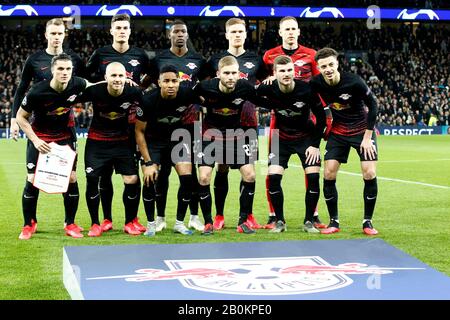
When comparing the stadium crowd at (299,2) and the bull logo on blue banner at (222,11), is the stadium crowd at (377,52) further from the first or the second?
the bull logo on blue banner at (222,11)

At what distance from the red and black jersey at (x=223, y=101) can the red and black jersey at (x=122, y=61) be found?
83 centimetres

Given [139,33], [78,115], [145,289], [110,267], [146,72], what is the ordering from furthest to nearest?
[139,33] → [78,115] → [146,72] → [110,267] → [145,289]

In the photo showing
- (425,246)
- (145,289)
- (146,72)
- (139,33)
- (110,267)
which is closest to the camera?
(145,289)

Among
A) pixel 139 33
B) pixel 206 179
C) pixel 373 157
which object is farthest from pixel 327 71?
pixel 139 33

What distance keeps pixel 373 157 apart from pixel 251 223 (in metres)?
1.61

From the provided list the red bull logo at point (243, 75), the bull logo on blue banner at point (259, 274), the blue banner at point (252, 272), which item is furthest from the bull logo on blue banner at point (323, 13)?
the bull logo on blue banner at point (259, 274)

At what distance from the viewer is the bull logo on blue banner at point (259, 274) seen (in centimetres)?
544

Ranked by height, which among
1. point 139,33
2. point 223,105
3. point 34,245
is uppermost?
point 139,33

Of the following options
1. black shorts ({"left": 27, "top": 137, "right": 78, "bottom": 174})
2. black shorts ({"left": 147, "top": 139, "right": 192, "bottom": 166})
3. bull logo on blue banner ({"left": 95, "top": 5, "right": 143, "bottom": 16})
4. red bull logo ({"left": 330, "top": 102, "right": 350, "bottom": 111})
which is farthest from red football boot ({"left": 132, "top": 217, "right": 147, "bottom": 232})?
A: bull logo on blue banner ({"left": 95, "top": 5, "right": 143, "bottom": 16})

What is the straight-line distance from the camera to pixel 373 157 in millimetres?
8133

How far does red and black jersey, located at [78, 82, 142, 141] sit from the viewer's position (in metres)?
7.93

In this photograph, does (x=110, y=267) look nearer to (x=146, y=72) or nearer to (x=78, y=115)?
(x=146, y=72)

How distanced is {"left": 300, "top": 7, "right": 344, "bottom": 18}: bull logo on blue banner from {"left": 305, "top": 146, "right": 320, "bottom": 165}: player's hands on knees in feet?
100

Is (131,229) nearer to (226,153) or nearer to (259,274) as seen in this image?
(226,153)
